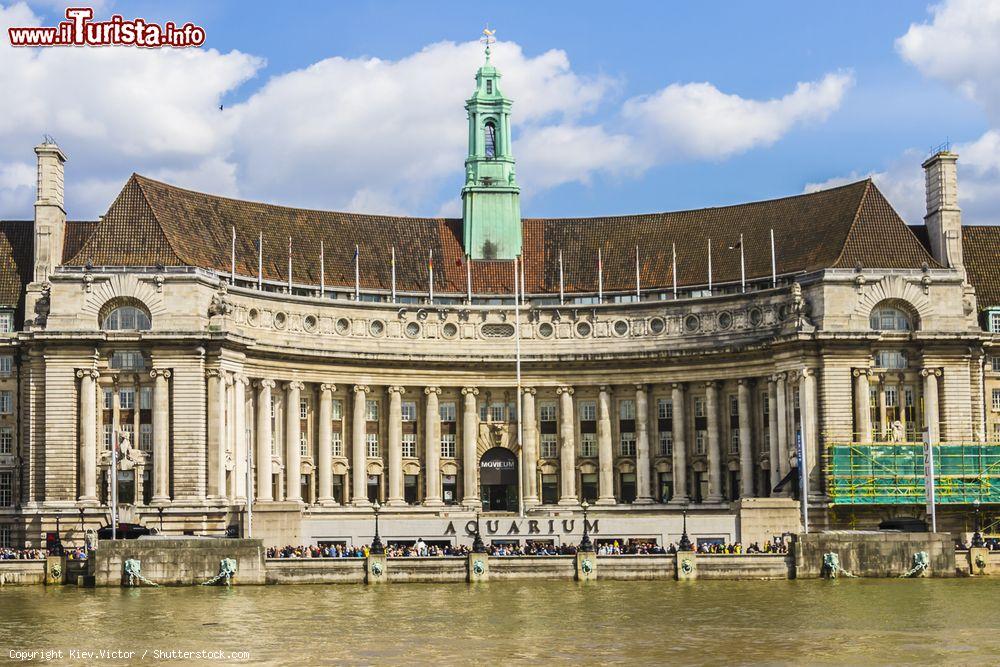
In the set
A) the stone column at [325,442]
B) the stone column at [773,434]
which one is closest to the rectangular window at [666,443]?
the stone column at [773,434]

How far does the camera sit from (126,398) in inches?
4833

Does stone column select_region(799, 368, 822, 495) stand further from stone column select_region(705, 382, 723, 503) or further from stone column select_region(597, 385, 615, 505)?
stone column select_region(597, 385, 615, 505)

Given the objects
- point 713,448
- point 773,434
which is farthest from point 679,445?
point 773,434

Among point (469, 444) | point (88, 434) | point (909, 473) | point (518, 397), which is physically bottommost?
point (909, 473)

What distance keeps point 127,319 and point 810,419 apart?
46.9 meters

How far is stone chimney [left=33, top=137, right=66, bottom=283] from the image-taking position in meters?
128

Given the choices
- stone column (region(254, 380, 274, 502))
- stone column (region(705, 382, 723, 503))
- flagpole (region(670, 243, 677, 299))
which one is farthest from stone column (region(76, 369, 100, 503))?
stone column (region(705, 382, 723, 503))

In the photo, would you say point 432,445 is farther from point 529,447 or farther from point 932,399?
point 932,399

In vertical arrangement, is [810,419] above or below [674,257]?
below

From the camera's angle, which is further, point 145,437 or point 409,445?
point 409,445

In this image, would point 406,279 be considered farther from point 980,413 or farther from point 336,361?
point 980,413

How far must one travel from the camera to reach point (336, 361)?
441 feet

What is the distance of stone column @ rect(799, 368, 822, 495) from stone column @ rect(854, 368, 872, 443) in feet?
9.17

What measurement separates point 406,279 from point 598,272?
48.9ft
